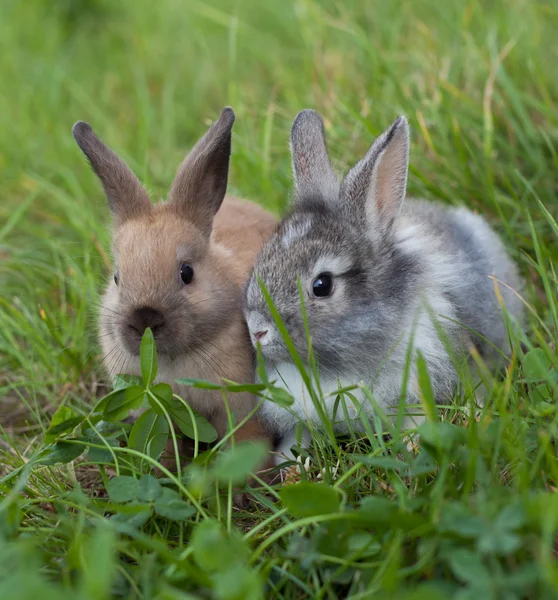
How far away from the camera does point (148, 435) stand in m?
2.88

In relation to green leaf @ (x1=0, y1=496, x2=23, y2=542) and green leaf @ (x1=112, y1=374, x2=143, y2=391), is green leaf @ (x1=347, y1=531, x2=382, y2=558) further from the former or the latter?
green leaf @ (x1=112, y1=374, x2=143, y2=391)

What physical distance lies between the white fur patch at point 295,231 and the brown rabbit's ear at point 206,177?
50 cm

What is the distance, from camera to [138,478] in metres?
2.80

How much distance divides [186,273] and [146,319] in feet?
Result: 1.18

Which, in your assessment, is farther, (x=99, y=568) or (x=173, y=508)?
(x=173, y=508)

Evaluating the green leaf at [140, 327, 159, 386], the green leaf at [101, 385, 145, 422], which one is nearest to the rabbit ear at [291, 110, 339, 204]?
the green leaf at [140, 327, 159, 386]

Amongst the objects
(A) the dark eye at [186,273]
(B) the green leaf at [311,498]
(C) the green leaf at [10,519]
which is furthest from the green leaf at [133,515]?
(A) the dark eye at [186,273]

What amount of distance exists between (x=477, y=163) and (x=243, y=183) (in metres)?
1.65

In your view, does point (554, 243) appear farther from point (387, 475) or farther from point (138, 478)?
point (138, 478)

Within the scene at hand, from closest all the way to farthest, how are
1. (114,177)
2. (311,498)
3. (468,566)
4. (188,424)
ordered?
(468,566) → (311,498) → (188,424) → (114,177)

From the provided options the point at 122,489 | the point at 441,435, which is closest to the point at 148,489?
the point at 122,489

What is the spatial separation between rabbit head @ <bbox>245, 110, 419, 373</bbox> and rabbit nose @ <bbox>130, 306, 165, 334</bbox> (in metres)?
0.39

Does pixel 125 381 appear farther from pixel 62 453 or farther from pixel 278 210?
pixel 278 210

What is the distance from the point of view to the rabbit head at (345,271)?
3158 millimetres
